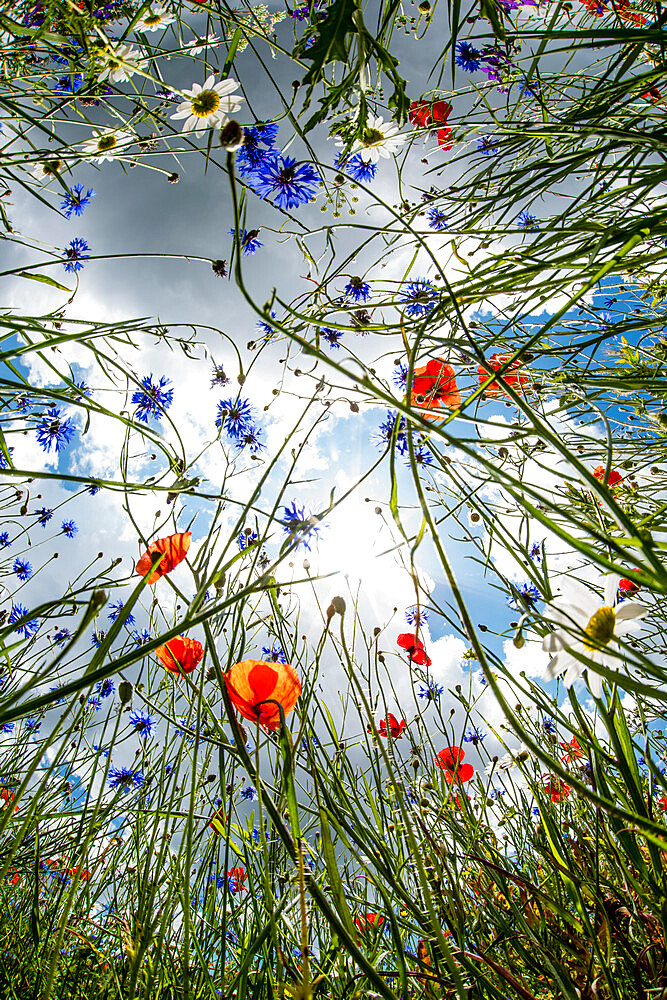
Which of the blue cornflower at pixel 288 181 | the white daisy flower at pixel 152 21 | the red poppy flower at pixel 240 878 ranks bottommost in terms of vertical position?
the red poppy flower at pixel 240 878

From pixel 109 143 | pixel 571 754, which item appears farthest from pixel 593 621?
pixel 109 143

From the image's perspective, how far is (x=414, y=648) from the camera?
2.62 ft

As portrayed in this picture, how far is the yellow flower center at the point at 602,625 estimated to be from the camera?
0.41m

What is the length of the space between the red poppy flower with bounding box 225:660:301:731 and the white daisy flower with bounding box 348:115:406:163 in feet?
2.41

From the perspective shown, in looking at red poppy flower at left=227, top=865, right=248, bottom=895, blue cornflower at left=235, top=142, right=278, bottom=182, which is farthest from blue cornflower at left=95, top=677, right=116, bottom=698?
blue cornflower at left=235, top=142, right=278, bottom=182

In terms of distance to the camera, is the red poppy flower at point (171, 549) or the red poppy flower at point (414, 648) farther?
the red poppy flower at point (414, 648)

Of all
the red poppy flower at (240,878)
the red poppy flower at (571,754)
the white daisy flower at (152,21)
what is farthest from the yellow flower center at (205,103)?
the red poppy flower at (240,878)

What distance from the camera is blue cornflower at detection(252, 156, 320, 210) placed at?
0.82 meters

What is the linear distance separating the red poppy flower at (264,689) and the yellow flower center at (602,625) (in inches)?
10.7

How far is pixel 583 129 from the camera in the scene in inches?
21.2

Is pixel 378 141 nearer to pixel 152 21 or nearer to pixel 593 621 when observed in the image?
pixel 152 21

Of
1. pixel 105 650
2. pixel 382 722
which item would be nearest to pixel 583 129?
pixel 105 650

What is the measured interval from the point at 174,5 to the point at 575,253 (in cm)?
78

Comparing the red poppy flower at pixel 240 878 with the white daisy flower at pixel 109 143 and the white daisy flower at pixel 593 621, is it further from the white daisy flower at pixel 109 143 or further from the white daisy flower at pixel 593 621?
the white daisy flower at pixel 109 143
